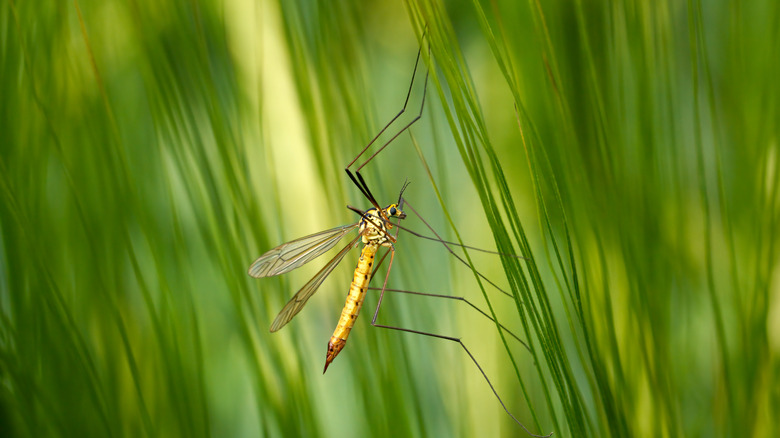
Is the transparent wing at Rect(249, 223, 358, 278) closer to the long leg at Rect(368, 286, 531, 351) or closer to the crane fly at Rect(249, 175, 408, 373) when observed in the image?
the crane fly at Rect(249, 175, 408, 373)

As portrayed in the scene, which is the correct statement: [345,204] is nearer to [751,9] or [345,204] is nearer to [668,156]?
[668,156]

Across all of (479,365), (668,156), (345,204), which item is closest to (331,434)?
(479,365)

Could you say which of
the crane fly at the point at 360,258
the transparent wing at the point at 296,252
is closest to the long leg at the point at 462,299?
the crane fly at the point at 360,258

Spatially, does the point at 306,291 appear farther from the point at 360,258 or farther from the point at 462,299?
the point at 462,299

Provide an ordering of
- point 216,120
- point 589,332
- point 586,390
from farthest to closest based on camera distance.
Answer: point 586,390
point 216,120
point 589,332

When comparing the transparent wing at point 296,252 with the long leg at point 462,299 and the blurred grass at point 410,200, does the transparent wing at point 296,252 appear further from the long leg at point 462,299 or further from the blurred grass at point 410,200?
the long leg at point 462,299

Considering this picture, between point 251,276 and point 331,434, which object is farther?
point 331,434

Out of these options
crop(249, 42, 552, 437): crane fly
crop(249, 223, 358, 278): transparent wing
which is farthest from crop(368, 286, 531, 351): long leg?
crop(249, 223, 358, 278): transparent wing
